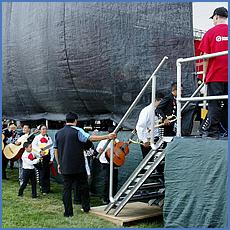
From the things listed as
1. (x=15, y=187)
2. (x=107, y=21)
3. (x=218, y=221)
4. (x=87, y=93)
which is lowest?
(x=15, y=187)

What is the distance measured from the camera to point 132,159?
7.30 m

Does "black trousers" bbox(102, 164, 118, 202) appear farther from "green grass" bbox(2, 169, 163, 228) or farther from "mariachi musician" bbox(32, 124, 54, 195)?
"mariachi musician" bbox(32, 124, 54, 195)

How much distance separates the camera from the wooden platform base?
6156mm

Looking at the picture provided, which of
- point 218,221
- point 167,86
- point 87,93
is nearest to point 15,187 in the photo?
point 87,93

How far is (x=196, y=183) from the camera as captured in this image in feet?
15.7

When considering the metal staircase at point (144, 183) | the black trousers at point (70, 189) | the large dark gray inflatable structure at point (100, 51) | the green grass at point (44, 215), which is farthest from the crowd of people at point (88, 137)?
the large dark gray inflatable structure at point (100, 51)

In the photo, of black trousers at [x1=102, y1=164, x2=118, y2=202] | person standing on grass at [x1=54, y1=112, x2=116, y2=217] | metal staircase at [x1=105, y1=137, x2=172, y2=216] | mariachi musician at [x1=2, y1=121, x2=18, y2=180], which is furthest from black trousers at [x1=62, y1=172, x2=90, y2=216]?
mariachi musician at [x1=2, y1=121, x2=18, y2=180]

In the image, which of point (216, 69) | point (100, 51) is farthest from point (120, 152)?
point (216, 69)

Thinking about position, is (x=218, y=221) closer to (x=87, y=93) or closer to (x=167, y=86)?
(x=167, y=86)

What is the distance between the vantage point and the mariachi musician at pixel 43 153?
353 inches

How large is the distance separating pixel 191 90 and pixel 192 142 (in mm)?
2113

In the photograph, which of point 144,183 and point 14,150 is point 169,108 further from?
point 14,150

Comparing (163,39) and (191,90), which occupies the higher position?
(163,39)

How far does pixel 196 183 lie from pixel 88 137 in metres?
2.26
